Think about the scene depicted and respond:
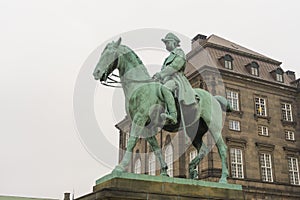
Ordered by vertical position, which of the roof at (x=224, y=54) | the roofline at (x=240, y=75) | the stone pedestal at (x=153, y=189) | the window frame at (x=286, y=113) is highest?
the roof at (x=224, y=54)

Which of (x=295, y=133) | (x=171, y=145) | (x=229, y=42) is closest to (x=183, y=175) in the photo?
(x=171, y=145)

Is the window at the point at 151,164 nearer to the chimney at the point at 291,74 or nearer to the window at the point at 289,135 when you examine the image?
the window at the point at 289,135

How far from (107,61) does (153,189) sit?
2.76 metres

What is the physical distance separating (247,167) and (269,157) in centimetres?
327

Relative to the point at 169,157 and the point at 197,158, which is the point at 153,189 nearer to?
the point at 197,158

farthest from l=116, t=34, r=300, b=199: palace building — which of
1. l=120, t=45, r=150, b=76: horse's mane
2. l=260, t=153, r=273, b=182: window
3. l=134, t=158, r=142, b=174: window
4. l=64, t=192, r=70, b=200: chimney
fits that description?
l=64, t=192, r=70, b=200: chimney

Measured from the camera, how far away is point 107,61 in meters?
8.05

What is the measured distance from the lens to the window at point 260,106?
117ft

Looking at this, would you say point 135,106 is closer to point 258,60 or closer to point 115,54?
point 115,54

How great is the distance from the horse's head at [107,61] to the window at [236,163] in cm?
2539

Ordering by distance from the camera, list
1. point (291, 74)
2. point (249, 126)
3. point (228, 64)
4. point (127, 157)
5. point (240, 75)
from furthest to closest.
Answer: point (291, 74)
point (228, 64)
point (240, 75)
point (249, 126)
point (127, 157)

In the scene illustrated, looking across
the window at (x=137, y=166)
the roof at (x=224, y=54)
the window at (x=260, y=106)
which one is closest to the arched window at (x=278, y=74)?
the roof at (x=224, y=54)

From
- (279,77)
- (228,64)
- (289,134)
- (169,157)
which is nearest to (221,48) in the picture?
(228,64)

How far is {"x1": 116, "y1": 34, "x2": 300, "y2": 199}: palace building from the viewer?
106ft
